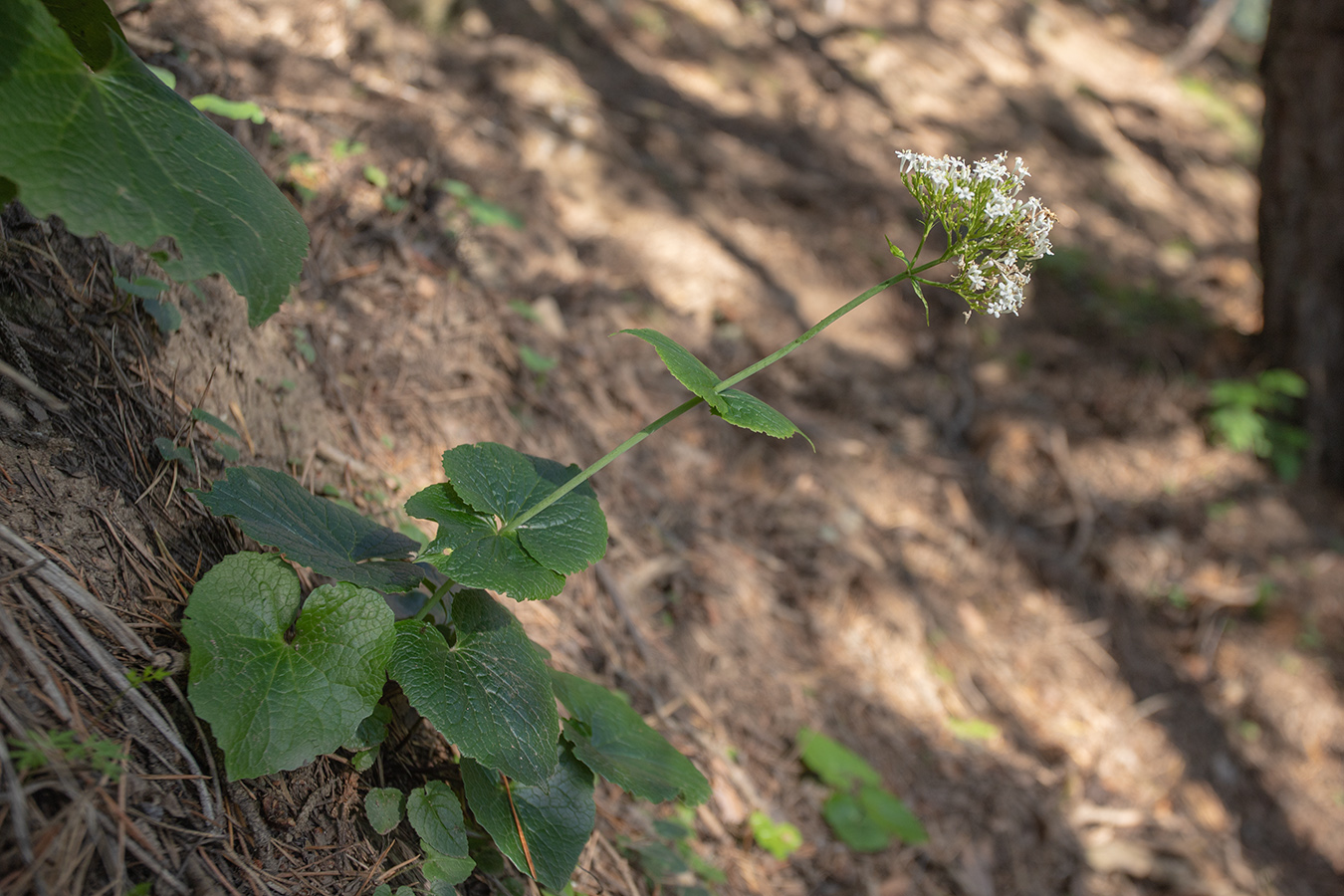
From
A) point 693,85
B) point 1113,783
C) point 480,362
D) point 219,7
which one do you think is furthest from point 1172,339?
point 219,7

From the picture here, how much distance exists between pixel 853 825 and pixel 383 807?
185 cm

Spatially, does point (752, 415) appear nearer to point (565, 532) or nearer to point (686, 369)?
point (686, 369)

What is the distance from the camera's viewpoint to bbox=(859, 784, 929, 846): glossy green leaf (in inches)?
109

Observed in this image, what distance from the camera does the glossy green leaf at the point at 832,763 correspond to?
9.20 feet

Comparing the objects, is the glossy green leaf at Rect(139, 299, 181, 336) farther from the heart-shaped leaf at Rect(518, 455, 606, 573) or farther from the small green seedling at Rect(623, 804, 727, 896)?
the small green seedling at Rect(623, 804, 727, 896)

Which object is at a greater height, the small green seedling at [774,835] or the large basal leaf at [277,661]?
the large basal leaf at [277,661]

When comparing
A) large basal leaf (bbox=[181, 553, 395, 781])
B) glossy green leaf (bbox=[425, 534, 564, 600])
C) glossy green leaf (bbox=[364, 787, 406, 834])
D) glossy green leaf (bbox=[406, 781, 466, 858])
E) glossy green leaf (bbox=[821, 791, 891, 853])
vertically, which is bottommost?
glossy green leaf (bbox=[821, 791, 891, 853])

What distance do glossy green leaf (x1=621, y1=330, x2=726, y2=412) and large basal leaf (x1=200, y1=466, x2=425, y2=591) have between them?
1.95ft

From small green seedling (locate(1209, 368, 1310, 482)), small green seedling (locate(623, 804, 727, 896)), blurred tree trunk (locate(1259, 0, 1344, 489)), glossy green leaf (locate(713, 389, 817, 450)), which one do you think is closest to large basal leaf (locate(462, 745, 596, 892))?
small green seedling (locate(623, 804, 727, 896))

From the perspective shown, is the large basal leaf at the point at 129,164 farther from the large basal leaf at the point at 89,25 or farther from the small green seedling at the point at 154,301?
the small green seedling at the point at 154,301

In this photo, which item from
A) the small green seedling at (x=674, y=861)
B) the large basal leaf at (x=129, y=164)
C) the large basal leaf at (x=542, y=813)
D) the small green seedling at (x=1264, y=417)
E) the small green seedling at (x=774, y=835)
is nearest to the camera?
the large basal leaf at (x=129, y=164)

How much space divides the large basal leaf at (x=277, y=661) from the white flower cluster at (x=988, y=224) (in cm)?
115

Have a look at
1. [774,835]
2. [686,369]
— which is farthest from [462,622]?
[774,835]

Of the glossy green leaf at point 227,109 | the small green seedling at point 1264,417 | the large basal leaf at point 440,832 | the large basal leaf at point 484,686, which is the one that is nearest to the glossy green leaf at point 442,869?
the large basal leaf at point 440,832
